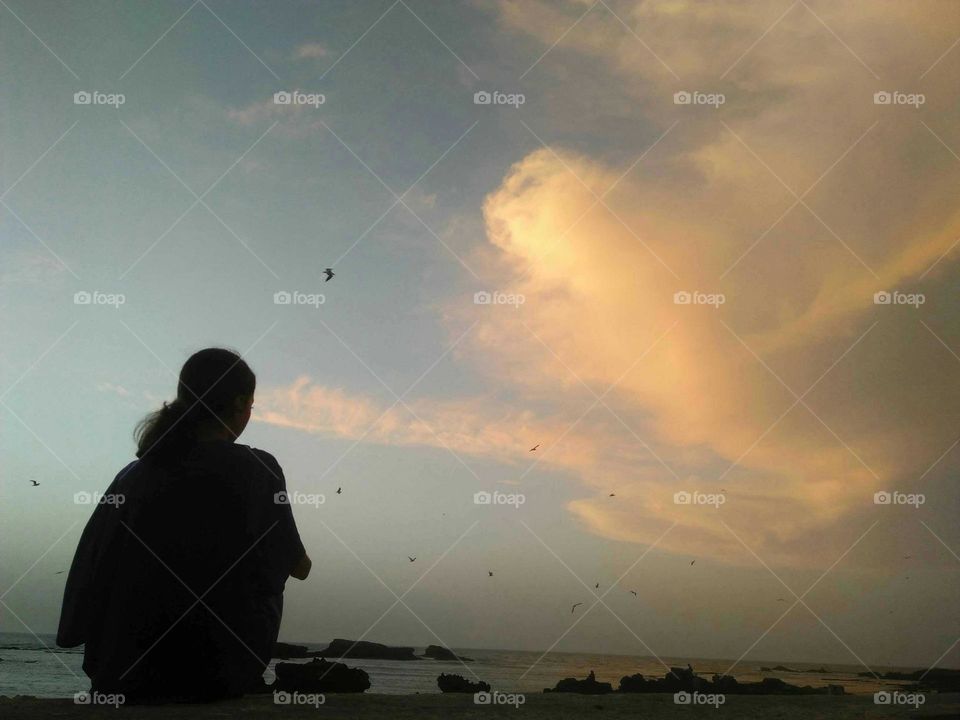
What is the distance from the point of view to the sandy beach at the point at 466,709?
3125 millimetres

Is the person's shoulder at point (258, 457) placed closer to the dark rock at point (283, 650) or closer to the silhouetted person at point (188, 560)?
the silhouetted person at point (188, 560)

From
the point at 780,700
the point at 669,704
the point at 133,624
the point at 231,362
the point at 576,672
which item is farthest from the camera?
the point at 576,672

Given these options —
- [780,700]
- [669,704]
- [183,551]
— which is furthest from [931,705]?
[183,551]

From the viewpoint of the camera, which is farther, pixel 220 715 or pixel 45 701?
pixel 45 701

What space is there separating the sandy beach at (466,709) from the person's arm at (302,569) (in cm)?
57

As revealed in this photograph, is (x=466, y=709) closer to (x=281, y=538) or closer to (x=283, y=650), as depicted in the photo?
(x=281, y=538)

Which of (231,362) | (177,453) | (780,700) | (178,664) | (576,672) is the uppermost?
(231,362)

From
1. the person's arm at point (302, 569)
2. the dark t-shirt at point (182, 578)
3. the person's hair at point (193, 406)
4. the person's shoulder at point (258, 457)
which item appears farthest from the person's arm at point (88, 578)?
the person's arm at point (302, 569)

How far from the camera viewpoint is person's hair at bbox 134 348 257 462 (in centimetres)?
347

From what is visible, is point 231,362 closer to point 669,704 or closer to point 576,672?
point 669,704

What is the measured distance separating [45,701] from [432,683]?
51784mm

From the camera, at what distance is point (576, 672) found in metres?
69.2

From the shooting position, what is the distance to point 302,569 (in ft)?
11.7

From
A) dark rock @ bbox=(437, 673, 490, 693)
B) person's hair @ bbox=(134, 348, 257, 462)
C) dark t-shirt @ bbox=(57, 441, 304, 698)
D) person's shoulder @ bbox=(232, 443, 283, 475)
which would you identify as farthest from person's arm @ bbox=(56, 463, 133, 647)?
dark rock @ bbox=(437, 673, 490, 693)
